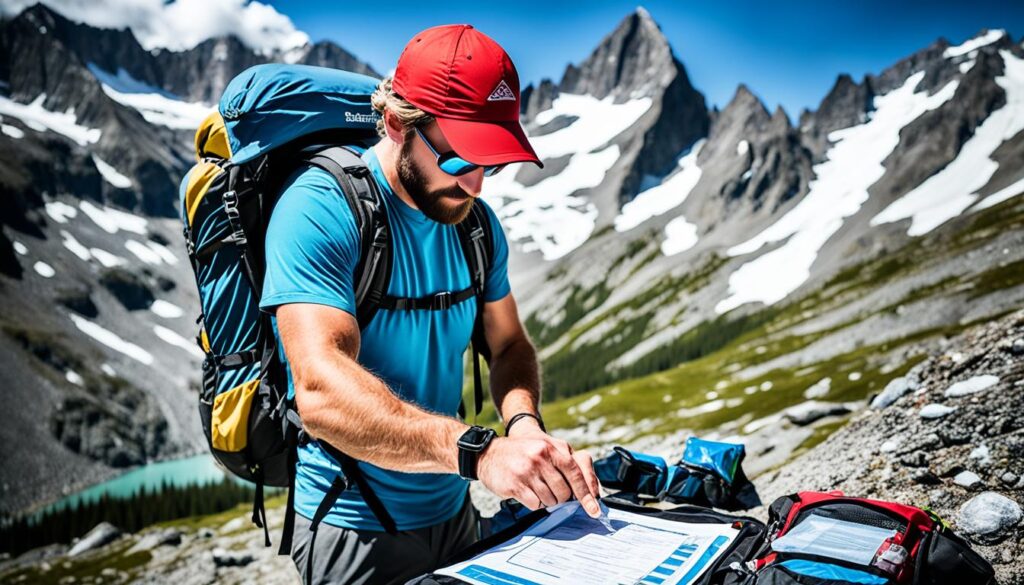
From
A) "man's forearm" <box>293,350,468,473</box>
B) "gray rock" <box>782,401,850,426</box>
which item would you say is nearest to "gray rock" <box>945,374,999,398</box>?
"man's forearm" <box>293,350,468,473</box>

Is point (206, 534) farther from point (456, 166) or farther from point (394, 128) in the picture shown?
point (456, 166)

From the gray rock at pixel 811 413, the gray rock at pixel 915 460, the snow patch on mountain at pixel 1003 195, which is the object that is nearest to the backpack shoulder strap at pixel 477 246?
the gray rock at pixel 915 460

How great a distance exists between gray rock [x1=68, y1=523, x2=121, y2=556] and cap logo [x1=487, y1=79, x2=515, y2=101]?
110492 millimetres

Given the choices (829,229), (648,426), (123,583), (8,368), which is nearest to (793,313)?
(829,229)

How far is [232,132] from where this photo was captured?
4.48 metres

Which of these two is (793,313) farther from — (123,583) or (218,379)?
(218,379)

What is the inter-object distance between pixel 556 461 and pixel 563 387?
510ft

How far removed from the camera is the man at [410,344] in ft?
11.3

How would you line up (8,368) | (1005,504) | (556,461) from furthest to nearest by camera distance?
1. (8,368)
2. (1005,504)
3. (556,461)

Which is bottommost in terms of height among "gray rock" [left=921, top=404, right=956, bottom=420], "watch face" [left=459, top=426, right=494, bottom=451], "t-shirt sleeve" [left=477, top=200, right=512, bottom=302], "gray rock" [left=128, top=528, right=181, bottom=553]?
"gray rock" [left=128, top=528, right=181, bottom=553]

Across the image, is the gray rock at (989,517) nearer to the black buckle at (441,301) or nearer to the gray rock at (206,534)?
the black buckle at (441,301)

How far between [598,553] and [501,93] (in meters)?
2.80

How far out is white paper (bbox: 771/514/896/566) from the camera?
3.62m

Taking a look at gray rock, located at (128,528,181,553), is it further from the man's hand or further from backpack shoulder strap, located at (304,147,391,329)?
the man's hand
